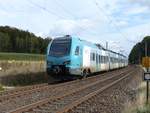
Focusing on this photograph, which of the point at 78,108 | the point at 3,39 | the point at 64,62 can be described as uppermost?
the point at 3,39

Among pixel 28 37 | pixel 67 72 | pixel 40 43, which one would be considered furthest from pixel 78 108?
pixel 28 37

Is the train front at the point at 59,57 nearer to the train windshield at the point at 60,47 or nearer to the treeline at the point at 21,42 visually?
the train windshield at the point at 60,47

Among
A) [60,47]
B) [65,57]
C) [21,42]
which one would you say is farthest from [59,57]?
[21,42]

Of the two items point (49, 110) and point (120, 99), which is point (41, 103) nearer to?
point (49, 110)

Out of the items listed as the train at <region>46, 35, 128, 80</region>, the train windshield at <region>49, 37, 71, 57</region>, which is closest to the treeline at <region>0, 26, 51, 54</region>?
the train at <region>46, 35, 128, 80</region>

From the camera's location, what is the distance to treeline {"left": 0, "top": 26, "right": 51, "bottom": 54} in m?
114

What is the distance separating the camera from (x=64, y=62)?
92.9 feet

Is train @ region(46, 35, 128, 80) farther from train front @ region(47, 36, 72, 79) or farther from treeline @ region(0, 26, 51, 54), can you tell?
treeline @ region(0, 26, 51, 54)

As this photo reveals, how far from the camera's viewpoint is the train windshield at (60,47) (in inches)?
1131

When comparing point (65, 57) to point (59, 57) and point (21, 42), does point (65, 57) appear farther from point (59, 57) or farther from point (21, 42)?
point (21, 42)

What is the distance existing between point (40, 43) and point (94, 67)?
7958cm

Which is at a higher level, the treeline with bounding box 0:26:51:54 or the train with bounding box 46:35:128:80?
the treeline with bounding box 0:26:51:54

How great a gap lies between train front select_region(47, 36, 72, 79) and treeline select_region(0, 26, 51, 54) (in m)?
81.0

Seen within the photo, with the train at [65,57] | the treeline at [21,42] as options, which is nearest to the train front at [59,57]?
the train at [65,57]
